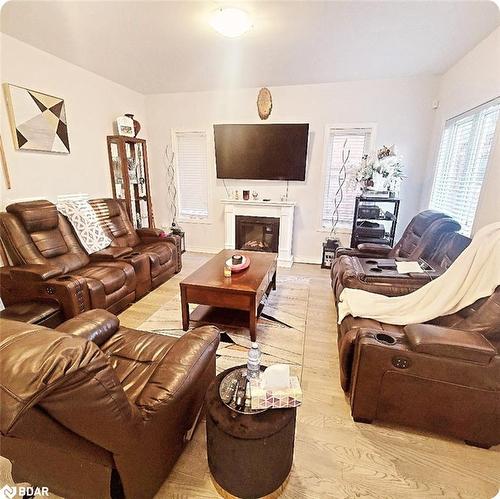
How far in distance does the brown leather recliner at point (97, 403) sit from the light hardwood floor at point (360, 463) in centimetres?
14

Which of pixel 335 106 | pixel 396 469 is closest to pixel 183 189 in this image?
pixel 335 106

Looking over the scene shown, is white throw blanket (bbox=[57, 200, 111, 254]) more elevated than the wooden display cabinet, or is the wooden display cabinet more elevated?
the wooden display cabinet

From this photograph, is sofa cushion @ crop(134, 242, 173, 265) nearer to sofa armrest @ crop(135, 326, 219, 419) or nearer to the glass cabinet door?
the glass cabinet door

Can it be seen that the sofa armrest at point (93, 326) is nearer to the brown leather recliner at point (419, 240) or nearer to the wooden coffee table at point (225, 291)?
the wooden coffee table at point (225, 291)

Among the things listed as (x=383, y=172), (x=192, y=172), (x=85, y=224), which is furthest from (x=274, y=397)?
(x=192, y=172)

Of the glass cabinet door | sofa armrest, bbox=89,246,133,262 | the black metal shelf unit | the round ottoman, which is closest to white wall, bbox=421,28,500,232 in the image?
the black metal shelf unit

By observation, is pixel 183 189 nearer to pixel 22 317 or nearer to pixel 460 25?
pixel 22 317

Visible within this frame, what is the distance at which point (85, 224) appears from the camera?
3236mm

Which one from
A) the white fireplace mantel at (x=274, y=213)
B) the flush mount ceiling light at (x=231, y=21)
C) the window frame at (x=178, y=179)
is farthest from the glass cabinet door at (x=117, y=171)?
the flush mount ceiling light at (x=231, y=21)

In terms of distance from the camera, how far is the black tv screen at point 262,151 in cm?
421

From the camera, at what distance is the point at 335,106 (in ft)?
13.5

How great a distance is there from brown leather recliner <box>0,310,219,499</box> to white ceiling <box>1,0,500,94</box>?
247 centimetres

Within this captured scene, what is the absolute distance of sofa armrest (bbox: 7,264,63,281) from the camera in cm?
236

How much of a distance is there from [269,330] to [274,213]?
2356 millimetres
